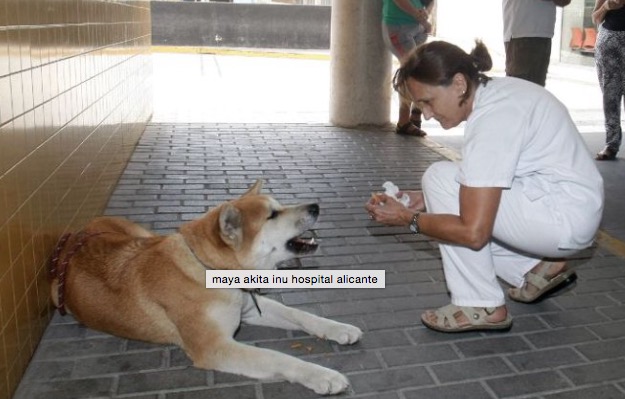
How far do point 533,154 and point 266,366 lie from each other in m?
1.70

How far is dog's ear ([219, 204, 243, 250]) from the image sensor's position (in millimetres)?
3205

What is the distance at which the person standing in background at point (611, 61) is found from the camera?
718 centimetres

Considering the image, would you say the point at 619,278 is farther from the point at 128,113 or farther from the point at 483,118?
the point at 128,113

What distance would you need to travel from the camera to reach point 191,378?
3.21 m

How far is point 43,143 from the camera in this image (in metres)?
3.68

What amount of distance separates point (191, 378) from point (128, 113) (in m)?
4.95

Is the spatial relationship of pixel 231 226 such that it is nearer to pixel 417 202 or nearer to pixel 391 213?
pixel 391 213

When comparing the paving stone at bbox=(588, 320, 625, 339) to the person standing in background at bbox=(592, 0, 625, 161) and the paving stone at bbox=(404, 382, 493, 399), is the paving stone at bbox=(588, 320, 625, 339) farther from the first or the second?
the person standing in background at bbox=(592, 0, 625, 161)

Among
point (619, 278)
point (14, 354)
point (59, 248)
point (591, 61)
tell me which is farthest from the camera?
point (591, 61)

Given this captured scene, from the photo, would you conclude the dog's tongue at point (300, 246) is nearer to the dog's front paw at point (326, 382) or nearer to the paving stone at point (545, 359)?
the dog's front paw at point (326, 382)

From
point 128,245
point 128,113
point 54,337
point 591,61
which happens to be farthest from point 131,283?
point 591,61

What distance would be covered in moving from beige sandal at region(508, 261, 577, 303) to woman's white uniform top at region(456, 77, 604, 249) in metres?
0.34

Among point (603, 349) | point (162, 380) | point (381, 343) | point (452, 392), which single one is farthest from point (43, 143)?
point (603, 349)

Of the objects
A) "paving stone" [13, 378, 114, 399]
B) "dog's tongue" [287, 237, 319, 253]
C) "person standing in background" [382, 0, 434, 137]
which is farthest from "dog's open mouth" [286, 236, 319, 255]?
"person standing in background" [382, 0, 434, 137]
